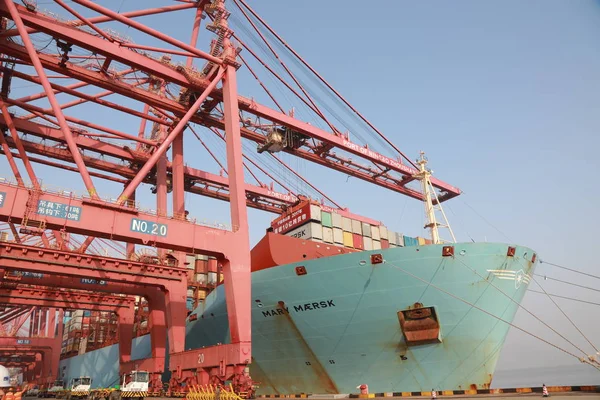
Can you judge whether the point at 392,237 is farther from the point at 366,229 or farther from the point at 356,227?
the point at 356,227

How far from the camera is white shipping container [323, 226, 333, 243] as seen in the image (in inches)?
895

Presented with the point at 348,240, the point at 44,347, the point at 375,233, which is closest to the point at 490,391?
the point at 348,240

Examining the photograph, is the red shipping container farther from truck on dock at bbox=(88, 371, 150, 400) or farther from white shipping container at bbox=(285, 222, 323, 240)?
truck on dock at bbox=(88, 371, 150, 400)

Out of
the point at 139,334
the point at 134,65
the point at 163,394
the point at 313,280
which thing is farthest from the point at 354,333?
the point at 139,334

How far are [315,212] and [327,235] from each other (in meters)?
1.38

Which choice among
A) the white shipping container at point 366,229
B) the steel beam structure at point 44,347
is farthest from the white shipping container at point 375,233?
the steel beam structure at point 44,347

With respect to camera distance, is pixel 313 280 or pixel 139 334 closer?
pixel 313 280

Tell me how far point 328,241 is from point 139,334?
2264 centimetres

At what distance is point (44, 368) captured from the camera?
163ft

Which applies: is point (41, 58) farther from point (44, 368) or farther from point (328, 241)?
point (44, 368)

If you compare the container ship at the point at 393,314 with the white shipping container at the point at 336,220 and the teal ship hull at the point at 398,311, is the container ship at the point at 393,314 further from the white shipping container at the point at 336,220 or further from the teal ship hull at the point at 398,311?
the white shipping container at the point at 336,220

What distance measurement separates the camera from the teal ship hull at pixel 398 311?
16.8 metres

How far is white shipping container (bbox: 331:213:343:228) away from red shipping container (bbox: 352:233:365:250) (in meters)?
1.14

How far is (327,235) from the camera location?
23.0m
